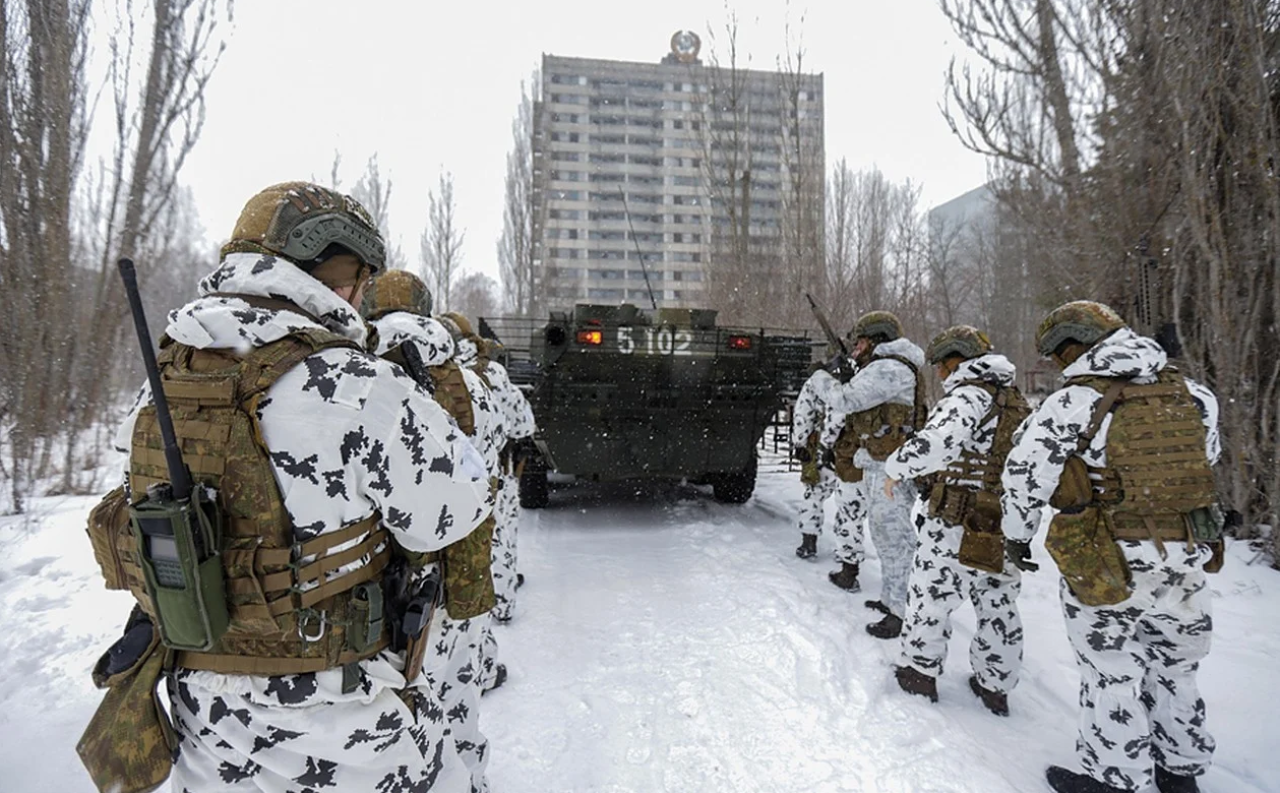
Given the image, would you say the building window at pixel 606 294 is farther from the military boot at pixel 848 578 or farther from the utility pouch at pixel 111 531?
the utility pouch at pixel 111 531

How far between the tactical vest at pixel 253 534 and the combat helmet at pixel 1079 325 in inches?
104

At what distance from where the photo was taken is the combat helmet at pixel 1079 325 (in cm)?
260

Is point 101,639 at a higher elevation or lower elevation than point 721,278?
lower

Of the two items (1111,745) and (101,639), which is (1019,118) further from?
(101,639)

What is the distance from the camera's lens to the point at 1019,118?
7609mm

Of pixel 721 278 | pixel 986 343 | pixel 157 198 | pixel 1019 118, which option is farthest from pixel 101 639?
pixel 721 278

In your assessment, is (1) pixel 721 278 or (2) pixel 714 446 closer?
(2) pixel 714 446

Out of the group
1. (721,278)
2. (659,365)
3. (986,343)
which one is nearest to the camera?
(986,343)

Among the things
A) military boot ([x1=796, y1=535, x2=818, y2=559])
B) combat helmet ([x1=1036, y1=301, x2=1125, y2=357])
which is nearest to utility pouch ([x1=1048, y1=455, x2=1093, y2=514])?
combat helmet ([x1=1036, y1=301, x2=1125, y2=357])

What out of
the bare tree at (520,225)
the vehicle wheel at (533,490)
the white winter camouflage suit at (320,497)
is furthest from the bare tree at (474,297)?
the white winter camouflage suit at (320,497)

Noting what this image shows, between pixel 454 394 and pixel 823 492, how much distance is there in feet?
13.1

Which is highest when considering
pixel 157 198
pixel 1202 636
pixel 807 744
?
pixel 157 198

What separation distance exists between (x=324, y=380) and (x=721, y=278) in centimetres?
1310

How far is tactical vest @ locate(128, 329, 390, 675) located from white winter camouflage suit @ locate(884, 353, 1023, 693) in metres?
2.57
